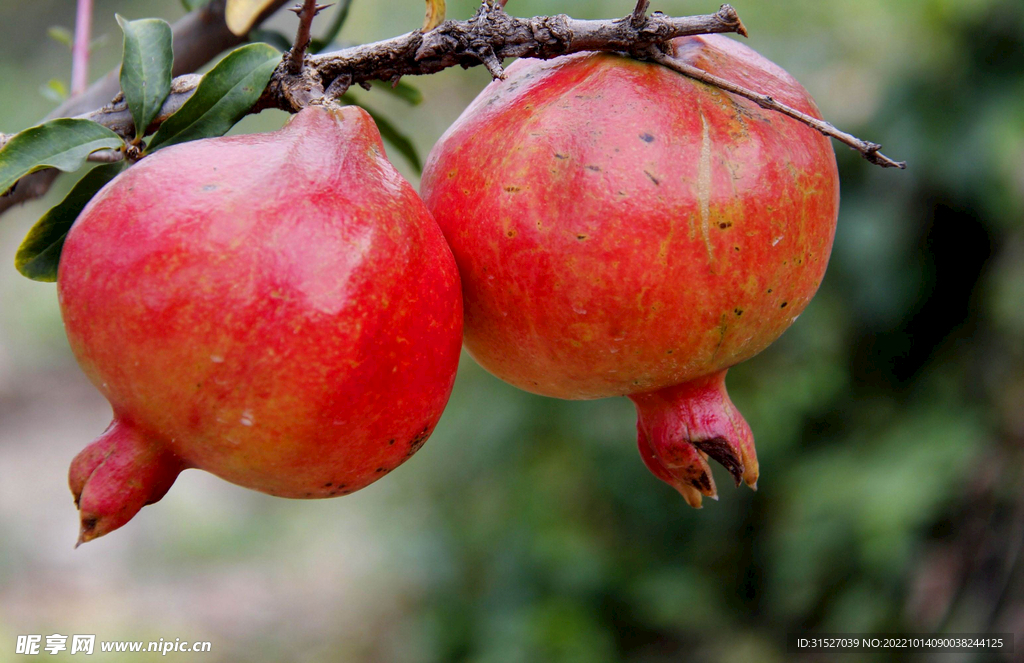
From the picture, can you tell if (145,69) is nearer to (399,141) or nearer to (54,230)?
(54,230)

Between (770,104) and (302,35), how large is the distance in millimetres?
456

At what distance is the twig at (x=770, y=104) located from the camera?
78cm

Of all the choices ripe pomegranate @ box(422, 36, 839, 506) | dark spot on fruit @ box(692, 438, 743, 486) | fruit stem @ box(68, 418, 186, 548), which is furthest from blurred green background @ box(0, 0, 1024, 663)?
→ fruit stem @ box(68, 418, 186, 548)

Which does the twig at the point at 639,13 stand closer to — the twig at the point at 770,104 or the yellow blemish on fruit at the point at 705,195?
the twig at the point at 770,104

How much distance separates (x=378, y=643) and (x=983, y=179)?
9.62 ft

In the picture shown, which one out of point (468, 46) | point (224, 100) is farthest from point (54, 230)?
point (468, 46)

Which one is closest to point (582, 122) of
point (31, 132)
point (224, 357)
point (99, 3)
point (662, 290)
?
point (662, 290)

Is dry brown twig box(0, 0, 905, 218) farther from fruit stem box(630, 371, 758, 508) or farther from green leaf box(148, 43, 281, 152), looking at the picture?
fruit stem box(630, 371, 758, 508)

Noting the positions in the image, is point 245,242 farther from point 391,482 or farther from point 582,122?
point 391,482

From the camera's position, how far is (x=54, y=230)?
33.1 inches

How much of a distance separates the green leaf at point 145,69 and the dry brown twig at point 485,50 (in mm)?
28

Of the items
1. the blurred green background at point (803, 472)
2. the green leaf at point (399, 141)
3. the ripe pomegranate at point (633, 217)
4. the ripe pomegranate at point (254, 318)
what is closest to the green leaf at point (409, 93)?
the green leaf at point (399, 141)

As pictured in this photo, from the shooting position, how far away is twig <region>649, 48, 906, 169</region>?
2.57 feet

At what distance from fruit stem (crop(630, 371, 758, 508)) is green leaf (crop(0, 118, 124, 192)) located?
2.06 ft
